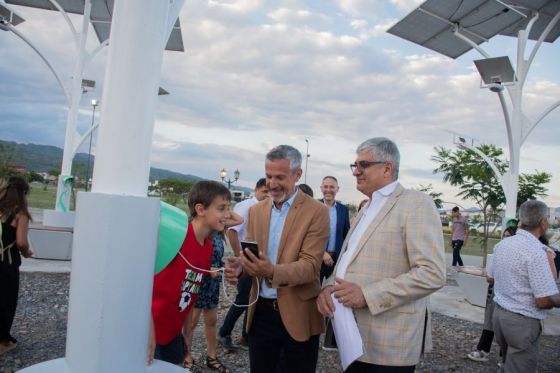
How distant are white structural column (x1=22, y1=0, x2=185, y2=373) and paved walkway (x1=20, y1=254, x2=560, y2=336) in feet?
22.6

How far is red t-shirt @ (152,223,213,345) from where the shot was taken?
2.20 metres

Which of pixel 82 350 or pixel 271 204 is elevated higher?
pixel 271 204

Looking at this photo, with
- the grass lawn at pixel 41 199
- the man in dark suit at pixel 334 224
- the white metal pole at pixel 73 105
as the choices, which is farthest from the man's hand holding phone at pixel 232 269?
the grass lawn at pixel 41 199

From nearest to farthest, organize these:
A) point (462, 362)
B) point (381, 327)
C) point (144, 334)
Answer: point (144, 334), point (381, 327), point (462, 362)

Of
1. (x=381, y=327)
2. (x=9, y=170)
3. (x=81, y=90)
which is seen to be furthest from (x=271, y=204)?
(x=9, y=170)

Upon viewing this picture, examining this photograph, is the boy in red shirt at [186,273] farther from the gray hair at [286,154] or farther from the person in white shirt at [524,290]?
the person in white shirt at [524,290]

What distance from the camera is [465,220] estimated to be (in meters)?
14.2

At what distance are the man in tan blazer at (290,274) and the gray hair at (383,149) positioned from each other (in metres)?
0.46

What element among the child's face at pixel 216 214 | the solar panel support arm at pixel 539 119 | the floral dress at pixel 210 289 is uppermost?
the solar panel support arm at pixel 539 119

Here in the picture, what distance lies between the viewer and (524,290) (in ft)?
10.6

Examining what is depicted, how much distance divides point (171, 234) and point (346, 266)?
114 cm

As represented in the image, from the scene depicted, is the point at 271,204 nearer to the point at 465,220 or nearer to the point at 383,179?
the point at 383,179

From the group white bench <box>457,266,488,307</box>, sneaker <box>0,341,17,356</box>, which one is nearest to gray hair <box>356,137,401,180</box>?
sneaker <box>0,341,17,356</box>

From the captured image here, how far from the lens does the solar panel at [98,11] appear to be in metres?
10.5
